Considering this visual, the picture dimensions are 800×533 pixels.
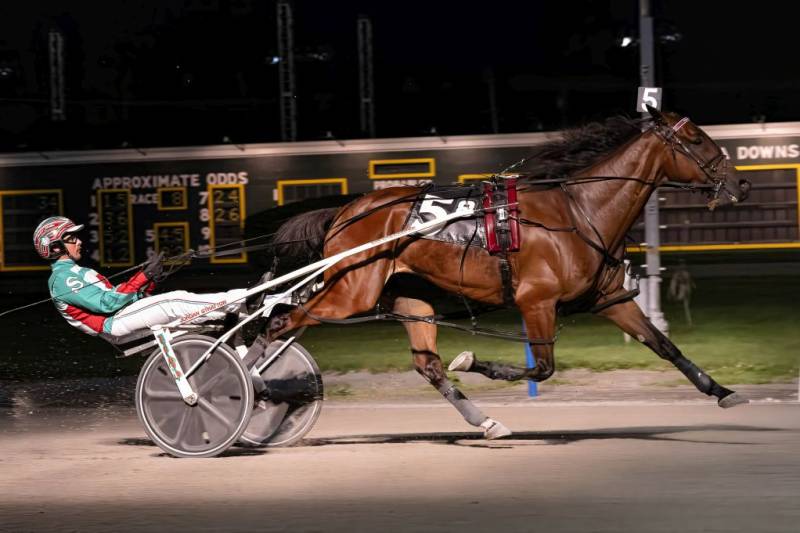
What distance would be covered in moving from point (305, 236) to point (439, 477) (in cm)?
250

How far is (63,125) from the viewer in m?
28.0

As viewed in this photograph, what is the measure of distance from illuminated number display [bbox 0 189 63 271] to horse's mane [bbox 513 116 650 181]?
19.1 m

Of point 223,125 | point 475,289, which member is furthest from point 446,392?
point 223,125

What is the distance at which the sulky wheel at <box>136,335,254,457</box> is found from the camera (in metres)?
8.40

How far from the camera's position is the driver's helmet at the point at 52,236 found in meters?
8.54

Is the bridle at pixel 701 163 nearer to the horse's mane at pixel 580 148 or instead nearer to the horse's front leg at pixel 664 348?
→ the horse's mane at pixel 580 148

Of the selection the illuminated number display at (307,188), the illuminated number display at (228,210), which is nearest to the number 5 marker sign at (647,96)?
the illuminated number display at (307,188)

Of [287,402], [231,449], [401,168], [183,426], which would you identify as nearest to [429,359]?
[287,402]

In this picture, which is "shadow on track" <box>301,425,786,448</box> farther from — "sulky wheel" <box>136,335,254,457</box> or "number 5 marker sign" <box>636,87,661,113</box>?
"number 5 marker sign" <box>636,87,661,113</box>

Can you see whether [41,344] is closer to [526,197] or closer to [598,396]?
[598,396]

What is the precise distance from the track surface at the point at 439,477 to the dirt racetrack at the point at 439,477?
0.01 meters

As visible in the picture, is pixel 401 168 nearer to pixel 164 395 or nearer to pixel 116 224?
pixel 116 224

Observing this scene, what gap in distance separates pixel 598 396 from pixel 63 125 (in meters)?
19.4

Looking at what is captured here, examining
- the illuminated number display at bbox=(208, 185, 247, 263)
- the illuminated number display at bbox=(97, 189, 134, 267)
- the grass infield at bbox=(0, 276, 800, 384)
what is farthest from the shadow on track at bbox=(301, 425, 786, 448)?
the illuminated number display at bbox=(97, 189, 134, 267)
